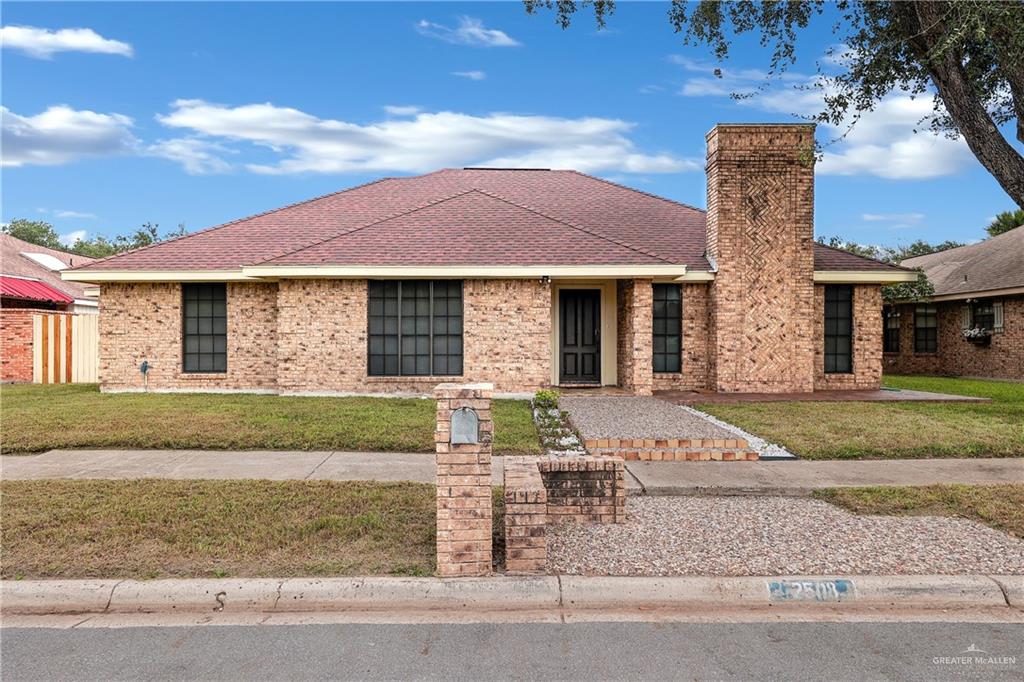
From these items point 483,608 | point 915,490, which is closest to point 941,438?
point 915,490

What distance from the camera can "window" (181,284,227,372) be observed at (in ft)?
49.0

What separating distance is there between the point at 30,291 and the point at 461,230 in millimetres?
16967

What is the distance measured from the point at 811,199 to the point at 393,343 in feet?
31.6

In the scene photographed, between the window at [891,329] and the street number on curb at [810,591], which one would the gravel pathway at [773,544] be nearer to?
the street number on curb at [810,591]

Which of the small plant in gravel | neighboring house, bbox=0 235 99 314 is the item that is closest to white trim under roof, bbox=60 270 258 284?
the small plant in gravel

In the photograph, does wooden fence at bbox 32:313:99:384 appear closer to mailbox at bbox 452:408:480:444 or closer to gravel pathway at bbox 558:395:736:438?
gravel pathway at bbox 558:395:736:438

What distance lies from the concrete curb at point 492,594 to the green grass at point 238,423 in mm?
4239

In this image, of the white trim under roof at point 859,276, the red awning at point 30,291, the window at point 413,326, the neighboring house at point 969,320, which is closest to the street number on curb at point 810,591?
the window at point 413,326

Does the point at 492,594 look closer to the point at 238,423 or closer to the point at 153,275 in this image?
the point at 238,423

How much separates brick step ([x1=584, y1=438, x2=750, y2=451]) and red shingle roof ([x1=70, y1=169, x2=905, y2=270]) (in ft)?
18.2

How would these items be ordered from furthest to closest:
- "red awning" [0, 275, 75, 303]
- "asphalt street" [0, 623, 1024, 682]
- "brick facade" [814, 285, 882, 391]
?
"red awning" [0, 275, 75, 303] < "brick facade" [814, 285, 882, 391] < "asphalt street" [0, 623, 1024, 682]

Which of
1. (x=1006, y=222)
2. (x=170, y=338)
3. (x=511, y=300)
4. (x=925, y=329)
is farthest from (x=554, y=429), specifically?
(x=1006, y=222)

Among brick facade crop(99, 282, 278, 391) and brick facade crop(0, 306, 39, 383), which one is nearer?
brick facade crop(99, 282, 278, 391)

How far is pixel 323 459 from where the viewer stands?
8.68 metres
